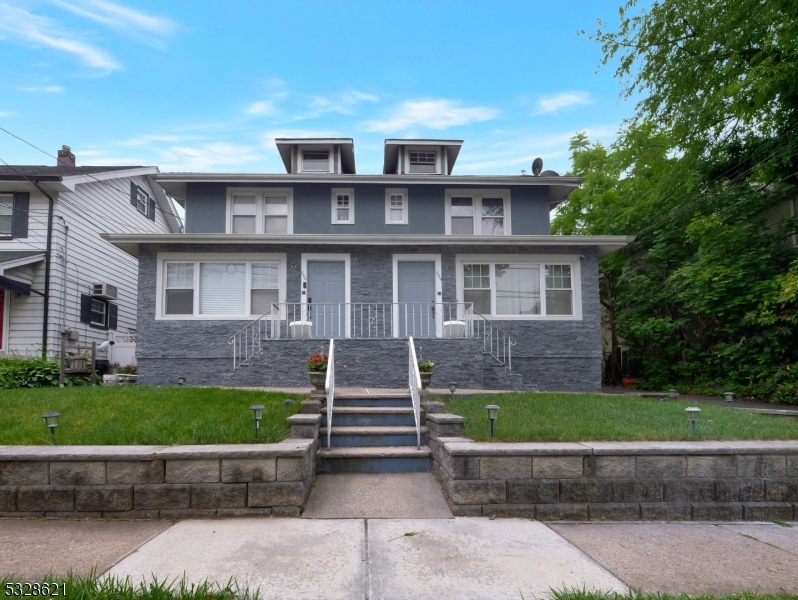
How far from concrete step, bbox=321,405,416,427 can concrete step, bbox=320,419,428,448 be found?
1.13 feet

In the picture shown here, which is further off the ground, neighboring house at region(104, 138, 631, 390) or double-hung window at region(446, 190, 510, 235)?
double-hung window at region(446, 190, 510, 235)

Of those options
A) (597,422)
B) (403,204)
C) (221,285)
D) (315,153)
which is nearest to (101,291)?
(221,285)

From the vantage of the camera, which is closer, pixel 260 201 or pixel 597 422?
pixel 597 422

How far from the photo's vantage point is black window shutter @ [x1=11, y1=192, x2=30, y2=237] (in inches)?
536

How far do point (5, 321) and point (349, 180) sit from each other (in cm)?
922

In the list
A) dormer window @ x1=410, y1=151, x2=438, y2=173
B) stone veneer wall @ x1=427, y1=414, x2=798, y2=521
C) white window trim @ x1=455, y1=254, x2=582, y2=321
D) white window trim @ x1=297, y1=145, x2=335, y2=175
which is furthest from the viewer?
dormer window @ x1=410, y1=151, x2=438, y2=173

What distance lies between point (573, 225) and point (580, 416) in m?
14.9

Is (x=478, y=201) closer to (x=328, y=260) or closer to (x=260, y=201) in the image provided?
(x=328, y=260)

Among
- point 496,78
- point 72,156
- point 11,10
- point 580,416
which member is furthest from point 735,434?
point 72,156

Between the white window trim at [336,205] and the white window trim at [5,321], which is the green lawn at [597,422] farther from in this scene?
the white window trim at [5,321]

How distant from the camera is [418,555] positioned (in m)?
3.54

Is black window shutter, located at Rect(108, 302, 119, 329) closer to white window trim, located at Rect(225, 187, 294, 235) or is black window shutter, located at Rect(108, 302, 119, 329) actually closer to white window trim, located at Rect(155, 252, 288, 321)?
white window trim, located at Rect(155, 252, 288, 321)

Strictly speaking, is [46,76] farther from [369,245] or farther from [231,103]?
[369,245]

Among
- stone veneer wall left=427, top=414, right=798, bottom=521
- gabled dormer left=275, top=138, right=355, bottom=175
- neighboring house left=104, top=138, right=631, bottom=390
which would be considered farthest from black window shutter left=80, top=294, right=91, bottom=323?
stone veneer wall left=427, top=414, right=798, bottom=521
